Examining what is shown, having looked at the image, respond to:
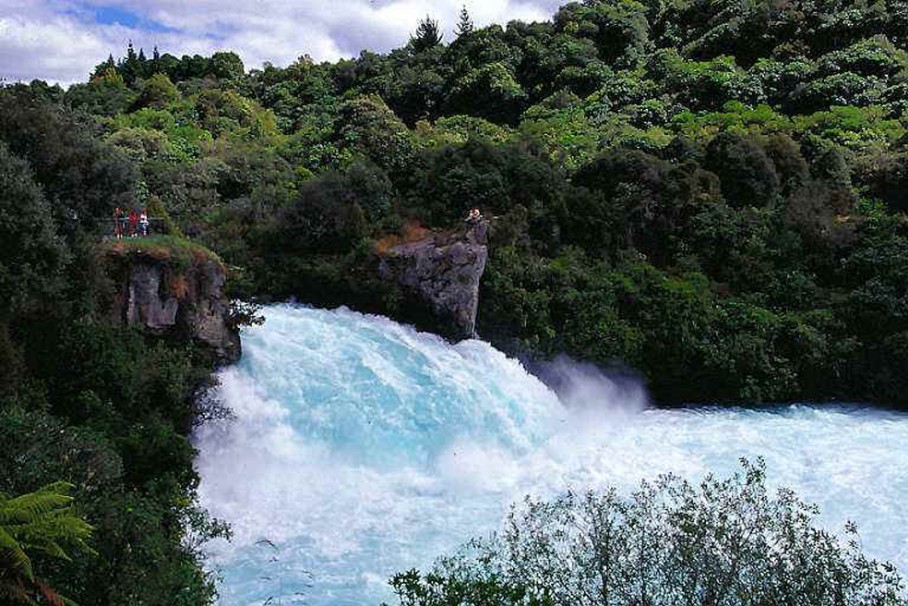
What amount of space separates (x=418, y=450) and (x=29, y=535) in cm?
1038

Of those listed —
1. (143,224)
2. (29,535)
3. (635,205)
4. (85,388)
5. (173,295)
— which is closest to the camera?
(29,535)

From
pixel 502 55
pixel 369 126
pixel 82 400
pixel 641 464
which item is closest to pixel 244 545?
pixel 82 400

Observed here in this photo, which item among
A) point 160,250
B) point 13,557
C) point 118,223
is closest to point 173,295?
point 160,250

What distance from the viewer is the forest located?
45.7 feet

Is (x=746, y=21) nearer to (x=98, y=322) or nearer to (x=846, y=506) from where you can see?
(x=846, y=506)

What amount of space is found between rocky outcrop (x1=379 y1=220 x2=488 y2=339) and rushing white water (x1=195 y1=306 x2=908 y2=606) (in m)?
0.79

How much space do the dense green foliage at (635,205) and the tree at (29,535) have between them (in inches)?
235

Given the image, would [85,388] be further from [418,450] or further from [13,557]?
[418,450]

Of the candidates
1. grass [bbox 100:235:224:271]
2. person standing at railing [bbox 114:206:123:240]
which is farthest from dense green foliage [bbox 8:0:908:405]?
grass [bbox 100:235:224:271]

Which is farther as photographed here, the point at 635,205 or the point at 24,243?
the point at 635,205

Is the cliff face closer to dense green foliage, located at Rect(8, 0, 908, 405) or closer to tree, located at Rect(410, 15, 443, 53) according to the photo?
dense green foliage, located at Rect(8, 0, 908, 405)

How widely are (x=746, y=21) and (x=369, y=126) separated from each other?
2393cm

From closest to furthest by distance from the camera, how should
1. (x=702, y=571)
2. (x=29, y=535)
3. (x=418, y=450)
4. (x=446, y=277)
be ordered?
(x=29, y=535)
(x=702, y=571)
(x=418, y=450)
(x=446, y=277)

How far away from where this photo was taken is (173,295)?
689 inches
